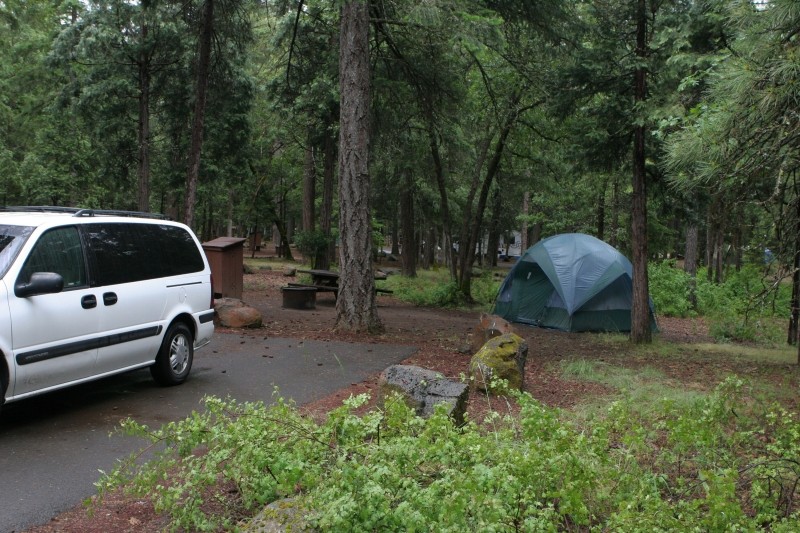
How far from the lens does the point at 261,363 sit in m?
9.43

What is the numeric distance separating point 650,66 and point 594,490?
10322mm

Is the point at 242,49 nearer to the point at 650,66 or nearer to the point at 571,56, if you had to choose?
the point at 571,56

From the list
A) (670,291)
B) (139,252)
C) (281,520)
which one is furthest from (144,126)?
(670,291)

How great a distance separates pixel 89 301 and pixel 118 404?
1.24 meters

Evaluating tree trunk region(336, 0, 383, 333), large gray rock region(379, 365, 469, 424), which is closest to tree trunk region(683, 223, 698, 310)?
tree trunk region(336, 0, 383, 333)

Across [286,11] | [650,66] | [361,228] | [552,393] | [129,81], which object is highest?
[286,11]

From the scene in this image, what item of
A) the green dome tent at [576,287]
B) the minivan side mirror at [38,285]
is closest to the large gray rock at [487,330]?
the minivan side mirror at [38,285]

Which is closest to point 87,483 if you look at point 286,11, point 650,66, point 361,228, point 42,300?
point 42,300

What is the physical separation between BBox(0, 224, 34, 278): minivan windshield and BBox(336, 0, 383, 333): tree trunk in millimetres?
6404

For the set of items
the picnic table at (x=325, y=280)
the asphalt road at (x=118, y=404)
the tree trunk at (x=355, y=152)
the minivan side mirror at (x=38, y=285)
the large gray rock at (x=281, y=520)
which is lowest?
the asphalt road at (x=118, y=404)

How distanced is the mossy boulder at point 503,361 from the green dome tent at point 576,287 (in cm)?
909

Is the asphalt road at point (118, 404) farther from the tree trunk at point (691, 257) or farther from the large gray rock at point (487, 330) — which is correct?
the tree trunk at point (691, 257)

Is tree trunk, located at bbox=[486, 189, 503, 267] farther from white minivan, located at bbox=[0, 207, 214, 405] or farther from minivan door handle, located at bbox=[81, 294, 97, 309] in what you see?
minivan door handle, located at bbox=[81, 294, 97, 309]

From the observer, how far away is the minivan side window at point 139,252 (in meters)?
6.80
